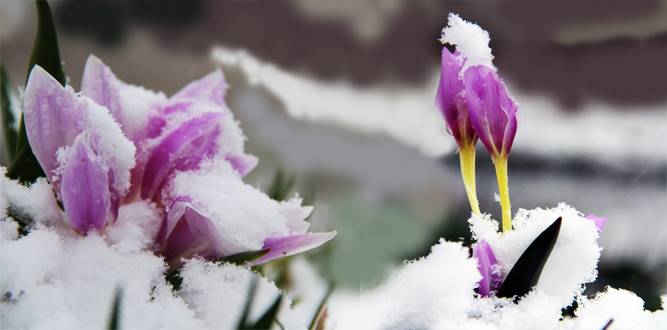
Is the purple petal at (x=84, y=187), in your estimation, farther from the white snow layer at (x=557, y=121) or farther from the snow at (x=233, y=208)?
the white snow layer at (x=557, y=121)

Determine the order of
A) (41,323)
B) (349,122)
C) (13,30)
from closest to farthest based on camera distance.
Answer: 1. (41,323)
2. (13,30)
3. (349,122)

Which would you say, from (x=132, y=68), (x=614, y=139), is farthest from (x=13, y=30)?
(x=614, y=139)

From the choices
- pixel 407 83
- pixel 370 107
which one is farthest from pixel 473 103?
pixel 407 83

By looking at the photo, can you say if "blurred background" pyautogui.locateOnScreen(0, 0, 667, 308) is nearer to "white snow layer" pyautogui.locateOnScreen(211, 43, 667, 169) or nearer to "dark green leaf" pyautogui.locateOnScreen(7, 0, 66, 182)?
"white snow layer" pyautogui.locateOnScreen(211, 43, 667, 169)

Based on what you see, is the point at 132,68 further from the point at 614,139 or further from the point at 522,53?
the point at 614,139

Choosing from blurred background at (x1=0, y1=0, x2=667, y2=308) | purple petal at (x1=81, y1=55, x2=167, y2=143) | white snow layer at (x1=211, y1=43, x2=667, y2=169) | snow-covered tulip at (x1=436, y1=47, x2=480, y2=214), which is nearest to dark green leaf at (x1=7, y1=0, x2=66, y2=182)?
purple petal at (x1=81, y1=55, x2=167, y2=143)

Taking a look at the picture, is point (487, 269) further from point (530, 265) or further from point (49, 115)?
point (49, 115)

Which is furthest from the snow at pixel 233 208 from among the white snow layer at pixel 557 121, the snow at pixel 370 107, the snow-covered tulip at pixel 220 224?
the white snow layer at pixel 557 121
